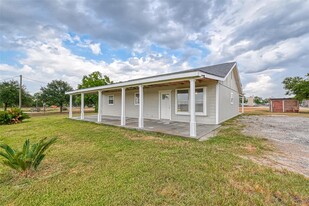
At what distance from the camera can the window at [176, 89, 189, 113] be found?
9148 mm

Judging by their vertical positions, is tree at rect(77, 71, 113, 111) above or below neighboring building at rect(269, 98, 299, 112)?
above

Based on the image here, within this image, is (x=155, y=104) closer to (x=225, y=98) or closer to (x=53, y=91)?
(x=225, y=98)

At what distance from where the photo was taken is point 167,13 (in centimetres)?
929

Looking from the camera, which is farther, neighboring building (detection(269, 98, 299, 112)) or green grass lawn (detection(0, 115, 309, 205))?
neighboring building (detection(269, 98, 299, 112))

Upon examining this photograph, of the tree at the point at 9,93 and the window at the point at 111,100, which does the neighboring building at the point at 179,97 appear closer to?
the window at the point at 111,100

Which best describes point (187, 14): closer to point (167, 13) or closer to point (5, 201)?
point (167, 13)

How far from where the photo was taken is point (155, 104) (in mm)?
10781

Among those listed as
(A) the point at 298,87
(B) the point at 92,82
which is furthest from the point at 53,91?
(A) the point at 298,87

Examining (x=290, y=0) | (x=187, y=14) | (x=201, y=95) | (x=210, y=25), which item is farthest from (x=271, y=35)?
(x=201, y=95)

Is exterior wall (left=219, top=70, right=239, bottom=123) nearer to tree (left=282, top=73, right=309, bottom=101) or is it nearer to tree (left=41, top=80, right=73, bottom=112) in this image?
tree (left=282, top=73, right=309, bottom=101)

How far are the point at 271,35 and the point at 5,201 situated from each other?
16574mm

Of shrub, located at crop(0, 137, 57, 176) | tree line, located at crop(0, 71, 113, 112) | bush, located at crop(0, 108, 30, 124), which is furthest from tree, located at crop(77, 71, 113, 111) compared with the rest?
shrub, located at crop(0, 137, 57, 176)

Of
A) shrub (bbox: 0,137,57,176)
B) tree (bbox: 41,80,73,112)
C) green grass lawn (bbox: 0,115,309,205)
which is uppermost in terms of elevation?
tree (bbox: 41,80,73,112)

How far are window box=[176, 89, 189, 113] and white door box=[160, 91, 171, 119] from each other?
0.73m
